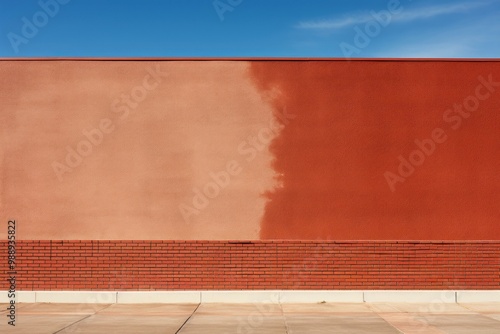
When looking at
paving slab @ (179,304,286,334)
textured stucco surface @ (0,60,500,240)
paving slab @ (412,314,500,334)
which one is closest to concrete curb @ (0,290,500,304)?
paving slab @ (179,304,286,334)

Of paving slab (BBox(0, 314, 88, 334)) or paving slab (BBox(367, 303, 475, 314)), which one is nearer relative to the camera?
paving slab (BBox(0, 314, 88, 334))

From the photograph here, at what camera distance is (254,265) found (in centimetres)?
1017

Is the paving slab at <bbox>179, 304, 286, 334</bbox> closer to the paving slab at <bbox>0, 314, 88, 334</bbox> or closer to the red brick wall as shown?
the red brick wall

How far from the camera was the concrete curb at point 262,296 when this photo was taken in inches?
397

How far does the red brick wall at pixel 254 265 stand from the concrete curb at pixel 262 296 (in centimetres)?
11

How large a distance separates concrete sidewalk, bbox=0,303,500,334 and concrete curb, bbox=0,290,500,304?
7.0 inches

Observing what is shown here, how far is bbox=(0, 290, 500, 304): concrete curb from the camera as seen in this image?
1008cm

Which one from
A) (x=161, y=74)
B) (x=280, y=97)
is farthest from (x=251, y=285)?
(x=161, y=74)

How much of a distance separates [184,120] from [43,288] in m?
4.22

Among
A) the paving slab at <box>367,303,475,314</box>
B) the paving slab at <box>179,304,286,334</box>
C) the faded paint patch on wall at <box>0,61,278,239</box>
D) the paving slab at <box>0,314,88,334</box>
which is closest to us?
the paving slab at <box>0,314,88,334</box>

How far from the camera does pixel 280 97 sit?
10562mm

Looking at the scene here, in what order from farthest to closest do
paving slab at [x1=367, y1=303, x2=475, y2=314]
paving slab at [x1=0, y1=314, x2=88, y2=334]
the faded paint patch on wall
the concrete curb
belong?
the faded paint patch on wall → the concrete curb → paving slab at [x1=367, y1=303, x2=475, y2=314] → paving slab at [x1=0, y1=314, x2=88, y2=334]

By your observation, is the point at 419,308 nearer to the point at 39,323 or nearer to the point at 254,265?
the point at 254,265

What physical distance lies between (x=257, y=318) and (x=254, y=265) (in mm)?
1650
